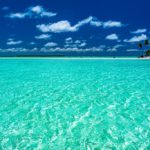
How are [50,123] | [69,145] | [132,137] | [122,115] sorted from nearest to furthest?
[69,145] < [132,137] < [50,123] < [122,115]

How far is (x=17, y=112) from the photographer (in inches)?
200

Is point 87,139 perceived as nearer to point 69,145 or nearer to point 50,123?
point 69,145

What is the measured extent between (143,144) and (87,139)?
38.0 inches

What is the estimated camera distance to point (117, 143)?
3471 mm

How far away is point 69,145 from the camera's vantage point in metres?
3.43

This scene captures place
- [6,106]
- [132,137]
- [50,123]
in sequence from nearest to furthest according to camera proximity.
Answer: [132,137] < [50,123] < [6,106]

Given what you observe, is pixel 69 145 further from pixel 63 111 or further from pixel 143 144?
pixel 63 111

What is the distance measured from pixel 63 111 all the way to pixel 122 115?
1485 millimetres

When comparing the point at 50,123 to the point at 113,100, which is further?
the point at 113,100

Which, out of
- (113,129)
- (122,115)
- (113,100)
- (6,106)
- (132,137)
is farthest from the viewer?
(113,100)

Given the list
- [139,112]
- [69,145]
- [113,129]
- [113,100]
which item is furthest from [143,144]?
[113,100]

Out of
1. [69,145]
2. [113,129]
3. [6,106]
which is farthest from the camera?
[6,106]

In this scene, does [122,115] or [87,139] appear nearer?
[87,139]

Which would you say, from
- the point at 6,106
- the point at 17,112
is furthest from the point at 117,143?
the point at 6,106
